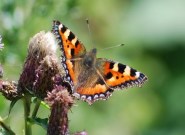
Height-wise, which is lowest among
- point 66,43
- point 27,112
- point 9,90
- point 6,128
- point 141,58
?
point 6,128

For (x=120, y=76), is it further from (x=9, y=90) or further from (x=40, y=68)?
(x=9, y=90)

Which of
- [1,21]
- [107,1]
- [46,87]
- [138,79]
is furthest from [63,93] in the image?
[107,1]

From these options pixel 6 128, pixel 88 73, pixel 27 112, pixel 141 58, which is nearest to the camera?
pixel 6 128

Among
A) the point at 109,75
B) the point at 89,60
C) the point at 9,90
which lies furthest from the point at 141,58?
the point at 9,90

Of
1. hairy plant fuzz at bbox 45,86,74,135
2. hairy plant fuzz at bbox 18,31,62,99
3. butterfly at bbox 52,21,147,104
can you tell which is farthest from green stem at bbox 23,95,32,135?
butterfly at bbox 52,21,147,104

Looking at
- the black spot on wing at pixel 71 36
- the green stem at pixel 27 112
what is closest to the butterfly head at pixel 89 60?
the black spot on wing at pixel 71 36

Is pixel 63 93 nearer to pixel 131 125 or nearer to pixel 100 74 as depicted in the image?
pixel 100 74

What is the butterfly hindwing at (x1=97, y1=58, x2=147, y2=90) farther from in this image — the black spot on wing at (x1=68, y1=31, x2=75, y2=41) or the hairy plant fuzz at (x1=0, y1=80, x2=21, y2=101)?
the hairy plant fuzz at (x1=0, y1=80, x2=21, y2=101)
